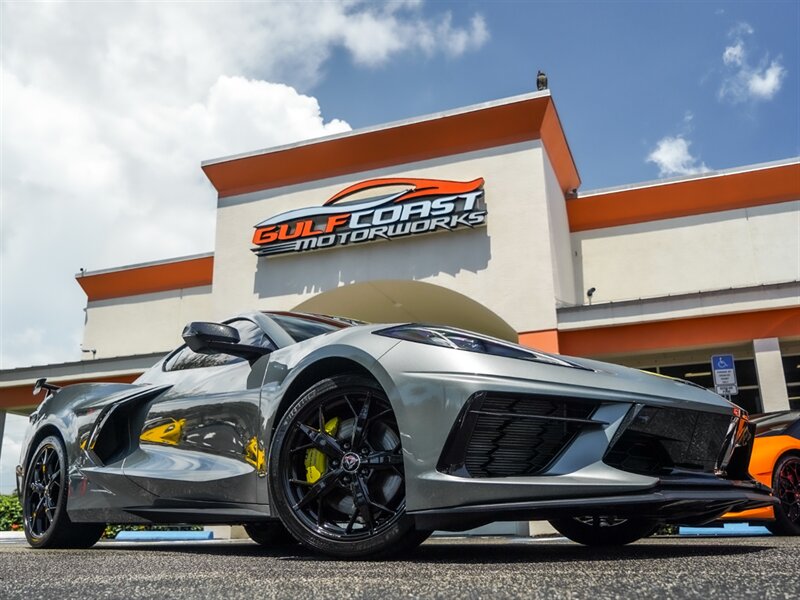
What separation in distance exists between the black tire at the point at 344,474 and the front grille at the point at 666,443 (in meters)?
0.83

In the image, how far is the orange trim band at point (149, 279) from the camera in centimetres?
1753

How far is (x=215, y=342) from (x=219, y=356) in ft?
1.82

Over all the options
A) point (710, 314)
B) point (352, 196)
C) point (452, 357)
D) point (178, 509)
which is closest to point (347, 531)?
point (452, 357)

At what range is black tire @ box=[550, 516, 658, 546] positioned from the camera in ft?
12.0

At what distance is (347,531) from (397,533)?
0.82ft

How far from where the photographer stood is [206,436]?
3.42m

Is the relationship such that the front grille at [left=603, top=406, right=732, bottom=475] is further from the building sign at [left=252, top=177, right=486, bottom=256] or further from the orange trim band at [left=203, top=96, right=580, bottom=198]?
the orange trim band at [left=203, top=96, right=580, bottom=198]

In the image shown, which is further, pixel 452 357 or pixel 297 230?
pixel 297 230

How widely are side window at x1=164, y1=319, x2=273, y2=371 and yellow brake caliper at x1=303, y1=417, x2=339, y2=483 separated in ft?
→ 2.54

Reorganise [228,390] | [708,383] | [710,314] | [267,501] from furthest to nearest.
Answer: [708,383], [710,314], [228,390], [267,501]

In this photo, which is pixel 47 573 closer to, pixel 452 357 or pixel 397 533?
pixel 397 533

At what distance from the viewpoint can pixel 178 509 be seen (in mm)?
3471

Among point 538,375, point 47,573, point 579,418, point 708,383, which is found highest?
point 708,383

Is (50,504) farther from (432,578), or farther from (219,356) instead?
(432,578)
